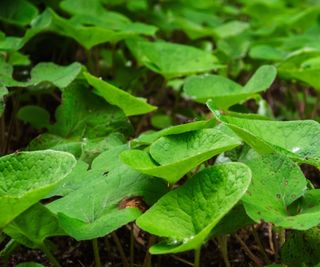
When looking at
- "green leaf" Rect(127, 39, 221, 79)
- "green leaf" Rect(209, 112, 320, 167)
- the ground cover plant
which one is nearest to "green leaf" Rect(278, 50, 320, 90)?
the ground cover plant

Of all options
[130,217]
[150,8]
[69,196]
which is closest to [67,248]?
[69,196]

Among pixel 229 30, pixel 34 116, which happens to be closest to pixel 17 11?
pixel 34 116

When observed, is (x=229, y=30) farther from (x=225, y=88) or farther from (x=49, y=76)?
(x=49, y=76)

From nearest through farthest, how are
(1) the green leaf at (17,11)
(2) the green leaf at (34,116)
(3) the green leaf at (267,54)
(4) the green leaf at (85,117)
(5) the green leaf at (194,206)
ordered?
(5) the green leaf at (194,206) → (4) the green leaf at (85,117) → (2) the green leaf at (34,116) → (1) the green leaf at (17,11) → (3) the green leaf at (267,54)

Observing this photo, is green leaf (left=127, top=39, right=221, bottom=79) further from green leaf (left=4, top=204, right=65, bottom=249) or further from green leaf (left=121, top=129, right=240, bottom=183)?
green leaf (left=4, top=204, right=65, bottom=249)

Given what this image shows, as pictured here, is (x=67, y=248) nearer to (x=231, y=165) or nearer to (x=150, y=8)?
(x=231, y=165)

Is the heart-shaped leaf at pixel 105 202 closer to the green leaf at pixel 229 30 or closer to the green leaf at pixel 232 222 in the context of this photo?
the green leaf at pixel 232 222

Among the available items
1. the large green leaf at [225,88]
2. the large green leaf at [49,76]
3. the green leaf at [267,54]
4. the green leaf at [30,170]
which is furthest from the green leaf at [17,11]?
the green leaf at [30,170]
